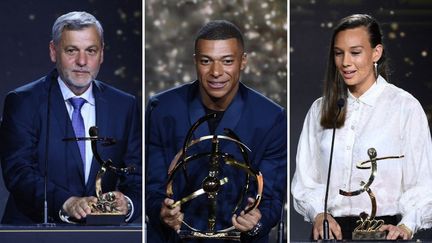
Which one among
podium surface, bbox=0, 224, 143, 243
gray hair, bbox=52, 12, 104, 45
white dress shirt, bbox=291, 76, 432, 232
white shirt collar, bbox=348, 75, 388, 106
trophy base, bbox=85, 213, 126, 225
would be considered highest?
gray hair, bbox=52, 12, 104, 45

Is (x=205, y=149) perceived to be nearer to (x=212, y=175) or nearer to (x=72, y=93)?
(x=212, y=175)

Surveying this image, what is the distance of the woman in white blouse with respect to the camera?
655 centimetres

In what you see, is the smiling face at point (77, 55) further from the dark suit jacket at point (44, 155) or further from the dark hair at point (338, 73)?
the dark hair at point (338, 73)

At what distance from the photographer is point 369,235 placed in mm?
6406

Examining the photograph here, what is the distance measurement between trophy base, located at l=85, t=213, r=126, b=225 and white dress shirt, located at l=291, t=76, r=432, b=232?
4.09ft

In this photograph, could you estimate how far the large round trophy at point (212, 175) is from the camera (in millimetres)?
6480

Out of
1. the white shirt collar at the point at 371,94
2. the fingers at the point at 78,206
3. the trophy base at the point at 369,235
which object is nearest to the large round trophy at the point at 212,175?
the fingers at the point at 78,206

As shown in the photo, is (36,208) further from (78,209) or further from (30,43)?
(30,43)

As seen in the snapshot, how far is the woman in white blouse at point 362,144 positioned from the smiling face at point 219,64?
23.7 inches

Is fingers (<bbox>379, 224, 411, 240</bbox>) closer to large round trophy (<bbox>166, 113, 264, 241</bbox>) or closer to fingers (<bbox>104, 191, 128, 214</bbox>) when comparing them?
large round trophy (<bbox>166, 113, 264, 241</bbox>)

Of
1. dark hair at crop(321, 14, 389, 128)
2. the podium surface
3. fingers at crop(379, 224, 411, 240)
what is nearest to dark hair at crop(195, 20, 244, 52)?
dark hair at crop(321, 14, 389, 128)

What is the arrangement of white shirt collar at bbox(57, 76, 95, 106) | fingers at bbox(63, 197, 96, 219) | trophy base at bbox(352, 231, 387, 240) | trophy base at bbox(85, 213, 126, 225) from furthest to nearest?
white shirt collar at bbox(57, 76, 95, 106)
fingers at bbox(63, 197, 96, 219)
trophy base at bbox(85, 213, 126, 225)
trophy base at bbox(352, 231, 387, 240)

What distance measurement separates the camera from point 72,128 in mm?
6781

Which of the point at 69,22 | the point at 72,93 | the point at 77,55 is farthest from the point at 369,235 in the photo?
the point at 69,22
